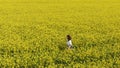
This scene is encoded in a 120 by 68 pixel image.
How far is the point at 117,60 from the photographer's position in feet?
49.2

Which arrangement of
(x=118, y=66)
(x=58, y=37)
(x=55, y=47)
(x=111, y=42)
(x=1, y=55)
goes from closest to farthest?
(x=118, y=66), (x=1, y=55), (x=55, y=47), (x=111, y=42), (x=58, y=37)

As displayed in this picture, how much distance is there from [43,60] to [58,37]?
6.64m

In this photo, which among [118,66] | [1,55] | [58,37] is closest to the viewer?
[118,66]

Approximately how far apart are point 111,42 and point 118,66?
20.9ft

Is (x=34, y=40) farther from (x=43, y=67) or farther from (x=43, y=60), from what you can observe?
(x=43, y=67)

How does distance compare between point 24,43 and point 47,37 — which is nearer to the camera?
point 24,43

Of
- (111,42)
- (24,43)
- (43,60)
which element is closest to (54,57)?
(43,60)

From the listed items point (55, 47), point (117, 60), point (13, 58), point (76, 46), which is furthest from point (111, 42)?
point (13, 58)

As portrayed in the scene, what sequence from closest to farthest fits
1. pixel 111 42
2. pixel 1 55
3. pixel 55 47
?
pixel 1 55
pixel 55 47
pixel 111 42

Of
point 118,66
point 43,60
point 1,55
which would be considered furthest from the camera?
point 1,55

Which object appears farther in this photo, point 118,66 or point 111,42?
point 111,42

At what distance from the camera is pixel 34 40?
2092cm

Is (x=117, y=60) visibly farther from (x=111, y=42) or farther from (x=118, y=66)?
(x=111, y=42)

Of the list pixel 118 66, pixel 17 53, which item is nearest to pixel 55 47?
pixel 17 53
